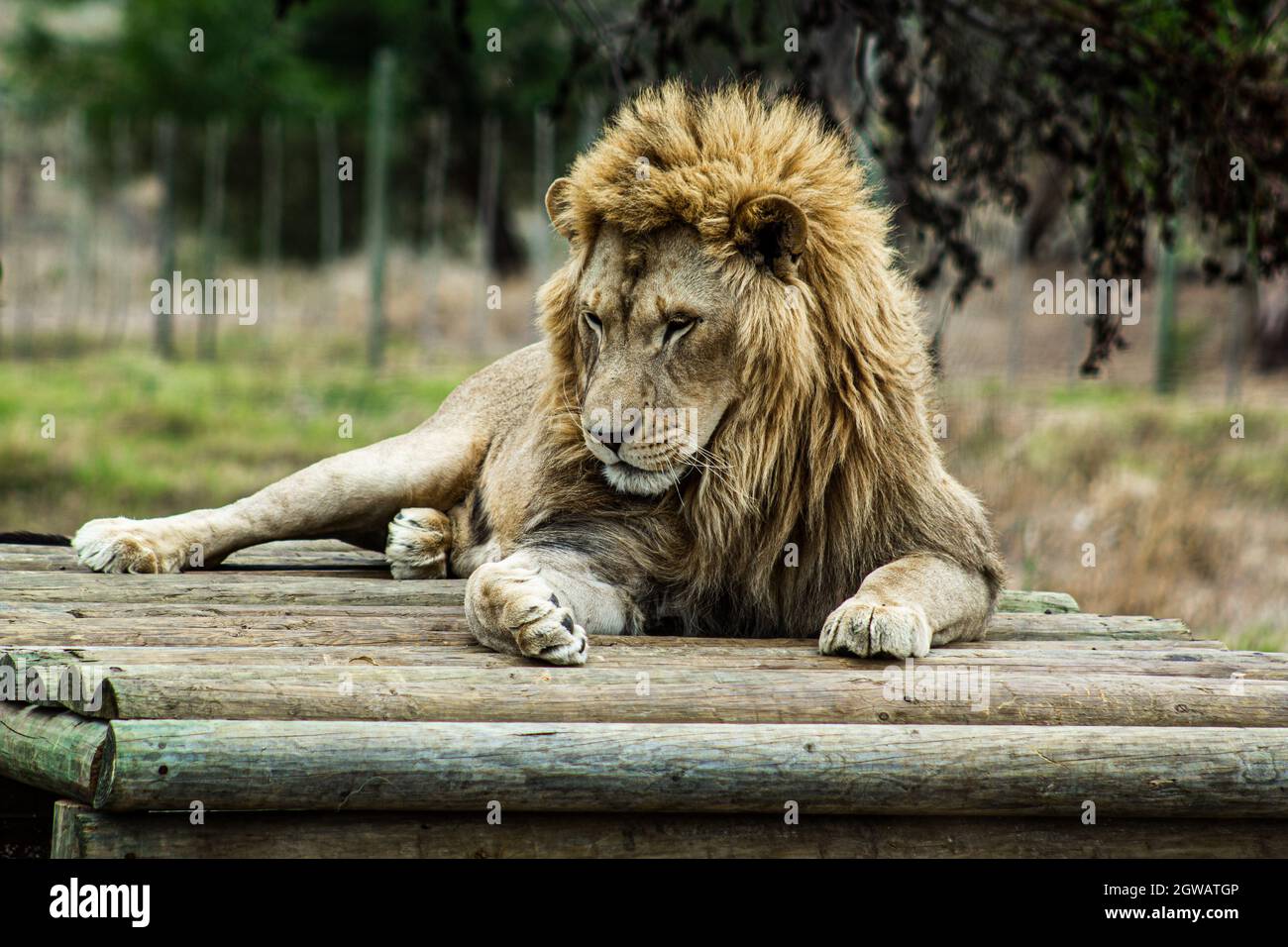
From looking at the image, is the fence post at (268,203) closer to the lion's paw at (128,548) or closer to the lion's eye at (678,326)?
the lion's paw at (128,548)

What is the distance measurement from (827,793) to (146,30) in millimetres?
15769

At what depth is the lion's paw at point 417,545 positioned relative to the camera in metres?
4.81

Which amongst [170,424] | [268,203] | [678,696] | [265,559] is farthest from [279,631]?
[268,203]

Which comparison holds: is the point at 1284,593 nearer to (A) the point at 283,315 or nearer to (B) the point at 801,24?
(B) the point at 801,24

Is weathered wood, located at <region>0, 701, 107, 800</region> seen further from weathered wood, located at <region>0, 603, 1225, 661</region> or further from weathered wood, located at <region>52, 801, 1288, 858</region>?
weathered wood, located at <region>0, 603, 1225, 661</region>

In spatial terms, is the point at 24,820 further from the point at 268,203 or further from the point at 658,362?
the point at 268,203

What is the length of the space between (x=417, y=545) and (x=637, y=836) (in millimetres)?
2068

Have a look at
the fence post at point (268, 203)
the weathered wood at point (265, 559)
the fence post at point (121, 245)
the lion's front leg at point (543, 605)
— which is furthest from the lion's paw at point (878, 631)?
the fence post at point (268, 203)

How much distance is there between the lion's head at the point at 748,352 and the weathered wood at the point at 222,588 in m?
0.85

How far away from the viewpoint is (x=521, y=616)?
11.0ft

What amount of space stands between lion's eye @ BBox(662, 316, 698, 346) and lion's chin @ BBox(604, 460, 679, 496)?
1.02 feet

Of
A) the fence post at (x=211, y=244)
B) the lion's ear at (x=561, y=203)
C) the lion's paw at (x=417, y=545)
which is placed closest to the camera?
the lion's ear at (x=561, y=203)

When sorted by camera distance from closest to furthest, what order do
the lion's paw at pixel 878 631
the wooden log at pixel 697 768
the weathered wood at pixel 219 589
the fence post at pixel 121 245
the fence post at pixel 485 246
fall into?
the wooden log at pixel 697 768, the lion's paw at pixel 878 631, the weathered wood at pixel 219 589, the fence post at pixel 485 246, the fence post at pixel 121 245

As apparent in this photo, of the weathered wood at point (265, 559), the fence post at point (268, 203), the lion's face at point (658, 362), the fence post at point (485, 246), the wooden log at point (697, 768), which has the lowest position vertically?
the wooden log at point (697, 768)
